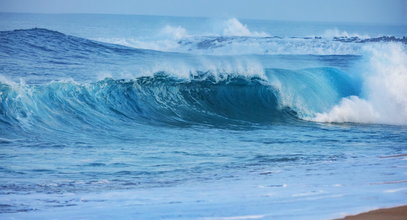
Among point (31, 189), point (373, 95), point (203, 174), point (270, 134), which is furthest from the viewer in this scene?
point (373, 95)

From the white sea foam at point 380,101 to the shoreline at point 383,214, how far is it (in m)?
3.49

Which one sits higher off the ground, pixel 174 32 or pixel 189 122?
pixel 174 32

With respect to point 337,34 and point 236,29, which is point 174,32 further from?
point 337,34

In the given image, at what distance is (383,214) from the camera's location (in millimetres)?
2617

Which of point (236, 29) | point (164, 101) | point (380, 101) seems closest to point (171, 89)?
point (164, 101)

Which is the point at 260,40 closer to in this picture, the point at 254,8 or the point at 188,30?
the point at 188,30

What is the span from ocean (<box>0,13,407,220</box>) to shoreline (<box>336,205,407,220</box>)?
0.07m

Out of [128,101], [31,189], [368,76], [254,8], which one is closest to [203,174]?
[31,189]

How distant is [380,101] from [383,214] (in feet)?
13.1

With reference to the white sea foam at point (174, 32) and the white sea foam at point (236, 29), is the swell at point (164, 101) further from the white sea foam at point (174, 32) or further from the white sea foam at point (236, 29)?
the white sea foam at point (174, 32)

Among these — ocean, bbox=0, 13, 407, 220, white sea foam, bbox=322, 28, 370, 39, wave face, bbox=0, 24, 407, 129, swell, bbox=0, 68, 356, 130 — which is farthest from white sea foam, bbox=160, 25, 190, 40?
swell, bbox=0, 68, 356, 130

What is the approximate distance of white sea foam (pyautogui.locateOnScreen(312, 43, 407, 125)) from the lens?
6141mm

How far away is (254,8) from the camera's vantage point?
340 inches

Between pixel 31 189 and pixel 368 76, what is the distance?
5.15 metres
